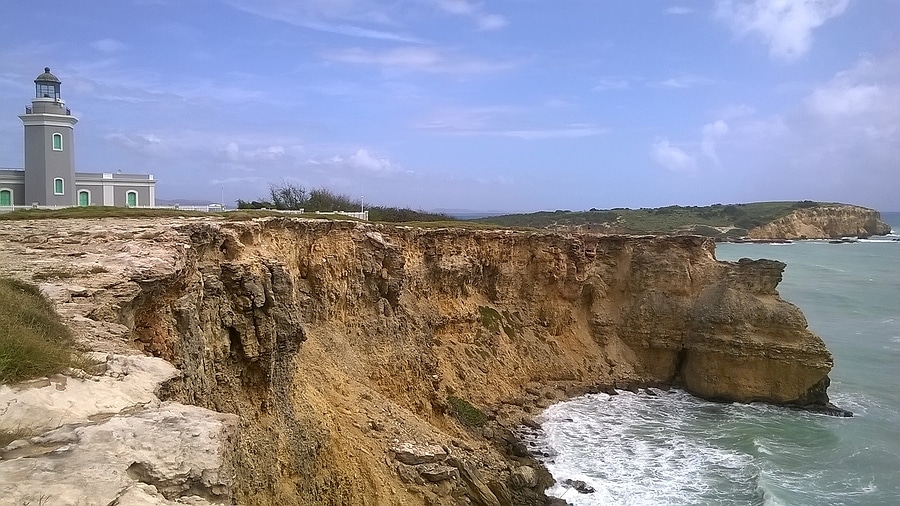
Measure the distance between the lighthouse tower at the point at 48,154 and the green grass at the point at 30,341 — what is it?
28.5 m

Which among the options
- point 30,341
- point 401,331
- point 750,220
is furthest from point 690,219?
point 30,341

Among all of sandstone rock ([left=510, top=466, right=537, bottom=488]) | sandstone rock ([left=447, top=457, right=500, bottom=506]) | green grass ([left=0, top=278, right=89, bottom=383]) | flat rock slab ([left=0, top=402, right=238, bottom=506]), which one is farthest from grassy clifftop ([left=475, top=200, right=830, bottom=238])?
flat rock slab ([left=0, top=402, right=238, bottom=506])

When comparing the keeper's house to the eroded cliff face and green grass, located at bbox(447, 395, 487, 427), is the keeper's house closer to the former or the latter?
green grass, located at bbox(447, 395, 487, 427)

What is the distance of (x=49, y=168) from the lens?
3250cm

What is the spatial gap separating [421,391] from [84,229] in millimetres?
12257

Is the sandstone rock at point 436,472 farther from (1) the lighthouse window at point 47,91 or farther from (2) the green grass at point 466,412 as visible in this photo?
(1) the lighthouse window at point 47,91

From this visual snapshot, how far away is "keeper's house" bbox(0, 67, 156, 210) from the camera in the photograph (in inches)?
1278

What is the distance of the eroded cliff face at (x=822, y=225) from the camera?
438ft

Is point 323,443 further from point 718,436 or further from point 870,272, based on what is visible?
point 870,272

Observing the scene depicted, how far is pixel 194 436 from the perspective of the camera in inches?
227

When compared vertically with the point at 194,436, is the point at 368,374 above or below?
below

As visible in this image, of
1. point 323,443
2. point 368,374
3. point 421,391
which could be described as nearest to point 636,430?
point 421,391

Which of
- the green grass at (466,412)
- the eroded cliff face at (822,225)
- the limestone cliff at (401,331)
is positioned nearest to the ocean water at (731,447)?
the limestone cliff at (401,331)

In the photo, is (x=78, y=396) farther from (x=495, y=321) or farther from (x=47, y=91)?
(x=47, y=91)
